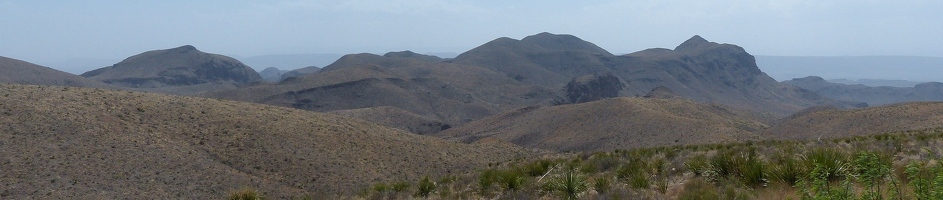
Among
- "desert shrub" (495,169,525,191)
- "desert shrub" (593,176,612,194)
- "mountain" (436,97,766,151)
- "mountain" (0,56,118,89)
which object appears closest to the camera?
"desert shrub" (593,176,612,194)

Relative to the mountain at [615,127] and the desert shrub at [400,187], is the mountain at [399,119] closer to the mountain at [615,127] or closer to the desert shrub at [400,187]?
the mountain at [615,127]

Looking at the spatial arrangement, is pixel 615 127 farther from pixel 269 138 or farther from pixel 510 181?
pixel 510 181

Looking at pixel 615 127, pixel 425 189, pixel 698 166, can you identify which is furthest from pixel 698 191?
pixel 615 127

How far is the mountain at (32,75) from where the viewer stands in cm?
12112

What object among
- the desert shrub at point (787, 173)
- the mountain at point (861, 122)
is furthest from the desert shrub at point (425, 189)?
the mountain at point (861, 122)

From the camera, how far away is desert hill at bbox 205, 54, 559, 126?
117375 mm

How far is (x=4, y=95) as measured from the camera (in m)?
33.9

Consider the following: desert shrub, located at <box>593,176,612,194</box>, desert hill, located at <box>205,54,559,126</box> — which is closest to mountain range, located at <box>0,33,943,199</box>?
desert shrub, located at <box>593,176,612,194</box>

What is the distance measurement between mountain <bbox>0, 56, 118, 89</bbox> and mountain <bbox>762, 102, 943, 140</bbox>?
128 m

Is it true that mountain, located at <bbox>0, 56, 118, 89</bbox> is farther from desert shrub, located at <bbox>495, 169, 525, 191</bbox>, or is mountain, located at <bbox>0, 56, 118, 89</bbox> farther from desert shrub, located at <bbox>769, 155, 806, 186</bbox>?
desert shrub, located at <bbox>769, 155, 806, 186</bbox>

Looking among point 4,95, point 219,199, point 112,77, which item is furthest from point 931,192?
point 112,77

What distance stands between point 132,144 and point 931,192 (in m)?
32.9

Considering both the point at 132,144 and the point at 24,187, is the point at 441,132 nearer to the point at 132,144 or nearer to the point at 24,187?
the point at 132,144

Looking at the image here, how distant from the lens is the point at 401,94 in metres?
123
